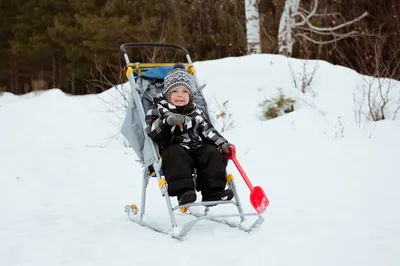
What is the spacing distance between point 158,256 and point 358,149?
372 centimetres

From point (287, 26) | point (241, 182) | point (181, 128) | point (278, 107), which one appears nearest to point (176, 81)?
point (181, 128)

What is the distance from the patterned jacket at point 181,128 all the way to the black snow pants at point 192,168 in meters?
0.13

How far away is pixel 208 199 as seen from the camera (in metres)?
4.02

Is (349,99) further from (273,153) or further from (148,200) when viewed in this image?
(148,200)

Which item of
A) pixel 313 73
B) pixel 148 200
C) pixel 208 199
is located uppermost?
pixel 313 73

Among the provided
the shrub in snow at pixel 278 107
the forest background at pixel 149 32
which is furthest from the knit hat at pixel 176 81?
the forest background at pixel 149 32

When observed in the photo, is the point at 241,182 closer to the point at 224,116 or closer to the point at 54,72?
the point at 224,116

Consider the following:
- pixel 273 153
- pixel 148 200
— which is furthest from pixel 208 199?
pixel 273 153

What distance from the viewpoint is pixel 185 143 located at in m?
4.21

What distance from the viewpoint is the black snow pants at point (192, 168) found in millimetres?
3840

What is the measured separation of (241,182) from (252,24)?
5.06 meters

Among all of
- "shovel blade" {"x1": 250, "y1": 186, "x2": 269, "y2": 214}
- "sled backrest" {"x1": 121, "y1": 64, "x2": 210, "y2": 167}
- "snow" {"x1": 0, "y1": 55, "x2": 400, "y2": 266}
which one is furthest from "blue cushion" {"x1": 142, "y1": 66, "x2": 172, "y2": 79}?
"shovel blade" {"x1": 250, "y1": 186, "x2": 269, "y2": 214}

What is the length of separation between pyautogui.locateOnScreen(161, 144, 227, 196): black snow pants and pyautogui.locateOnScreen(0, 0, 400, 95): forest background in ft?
20.0

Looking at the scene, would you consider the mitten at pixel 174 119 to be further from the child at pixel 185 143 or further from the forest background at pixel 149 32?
the forest background at pixel 149 32
